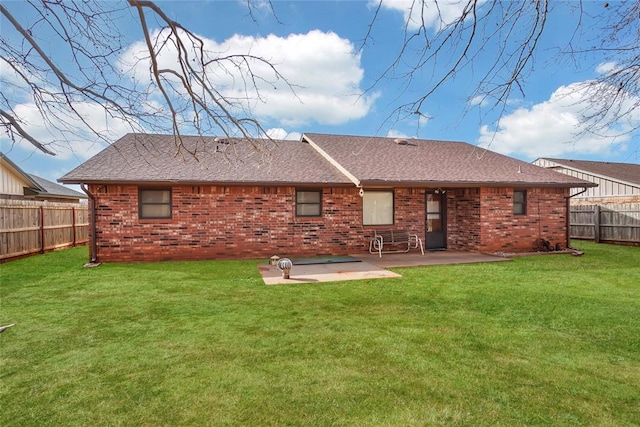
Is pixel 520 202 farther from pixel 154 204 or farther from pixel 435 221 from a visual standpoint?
pixel 154 204

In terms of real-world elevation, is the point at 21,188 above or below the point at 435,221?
above

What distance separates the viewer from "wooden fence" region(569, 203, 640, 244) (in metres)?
14.1

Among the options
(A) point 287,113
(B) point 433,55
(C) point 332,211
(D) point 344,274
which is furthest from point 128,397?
(C) point 332,211

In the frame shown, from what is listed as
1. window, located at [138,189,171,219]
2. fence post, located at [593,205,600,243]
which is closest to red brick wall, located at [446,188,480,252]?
fence post, located at [593,205,600,243]

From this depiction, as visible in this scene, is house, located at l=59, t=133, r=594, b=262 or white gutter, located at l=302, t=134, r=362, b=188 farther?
white gutter, located at l=302, t=134, r=362, b=188

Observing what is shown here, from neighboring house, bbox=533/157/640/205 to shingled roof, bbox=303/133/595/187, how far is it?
5.34m

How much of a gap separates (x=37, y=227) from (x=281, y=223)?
858cm

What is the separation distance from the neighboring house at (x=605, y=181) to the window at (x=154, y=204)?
667 inches

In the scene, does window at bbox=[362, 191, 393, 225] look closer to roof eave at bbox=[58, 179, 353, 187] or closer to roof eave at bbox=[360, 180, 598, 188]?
roof eave at bbox=[58, 179, 353, 187]

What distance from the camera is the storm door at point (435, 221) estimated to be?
490 inches

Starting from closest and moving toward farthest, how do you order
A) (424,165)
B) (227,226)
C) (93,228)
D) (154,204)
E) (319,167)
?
(93,228)
(154,204)
(227,226)
(319,167)
(424,165)

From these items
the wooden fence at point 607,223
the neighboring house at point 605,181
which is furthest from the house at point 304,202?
the neighboring house at point 605,181

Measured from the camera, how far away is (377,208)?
11.9 meters

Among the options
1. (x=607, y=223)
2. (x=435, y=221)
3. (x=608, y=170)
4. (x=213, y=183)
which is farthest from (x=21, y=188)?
(x=608, y=170)
